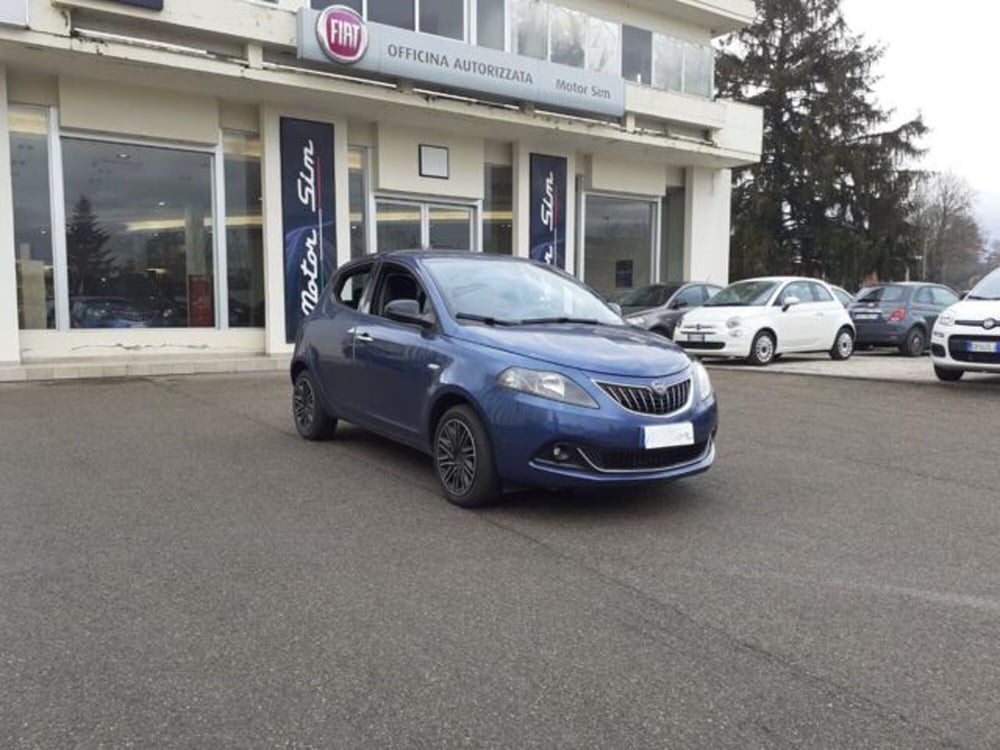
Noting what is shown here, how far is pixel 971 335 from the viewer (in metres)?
10.8

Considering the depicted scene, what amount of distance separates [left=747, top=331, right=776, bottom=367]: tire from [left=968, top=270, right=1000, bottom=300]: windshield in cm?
373

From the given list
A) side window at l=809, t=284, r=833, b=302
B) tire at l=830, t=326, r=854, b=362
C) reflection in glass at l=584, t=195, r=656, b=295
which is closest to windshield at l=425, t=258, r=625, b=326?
side window at l=809, t=284, r=833, b=302

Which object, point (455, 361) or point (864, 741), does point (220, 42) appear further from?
point (864, 741)

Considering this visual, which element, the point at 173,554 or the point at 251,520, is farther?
the point at 251,520

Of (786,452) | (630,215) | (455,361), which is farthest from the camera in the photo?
(630,215)

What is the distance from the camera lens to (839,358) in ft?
53.9

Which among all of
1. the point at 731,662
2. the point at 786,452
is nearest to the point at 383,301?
the point at 786,452

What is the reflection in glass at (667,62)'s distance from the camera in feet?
66.9

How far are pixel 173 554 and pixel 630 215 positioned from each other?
18228mm

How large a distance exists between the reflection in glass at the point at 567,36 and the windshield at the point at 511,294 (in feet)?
41.3

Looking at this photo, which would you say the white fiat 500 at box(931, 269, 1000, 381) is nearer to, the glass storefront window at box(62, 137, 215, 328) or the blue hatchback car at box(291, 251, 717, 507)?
the blue hatchback car at box(291, 251, 717, 507)

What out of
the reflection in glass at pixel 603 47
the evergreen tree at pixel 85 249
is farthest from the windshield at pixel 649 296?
the evergreen tree at pixel 85 249

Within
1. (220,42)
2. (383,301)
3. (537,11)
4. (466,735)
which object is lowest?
(466,735)

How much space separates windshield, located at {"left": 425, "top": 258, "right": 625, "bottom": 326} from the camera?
6.22 m
